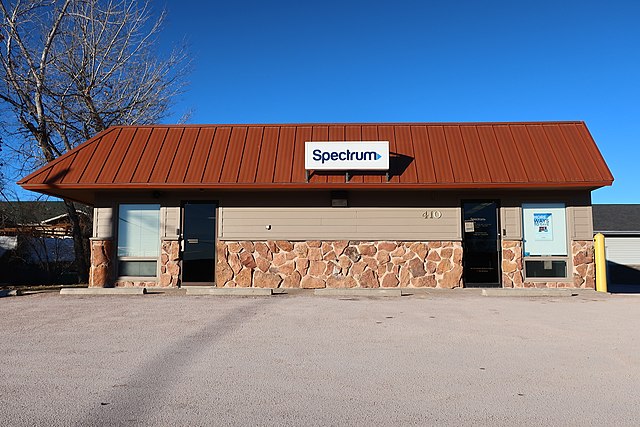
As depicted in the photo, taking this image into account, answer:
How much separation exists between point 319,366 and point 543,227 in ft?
30.8

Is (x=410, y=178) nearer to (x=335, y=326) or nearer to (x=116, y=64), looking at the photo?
(x=335, y=326)

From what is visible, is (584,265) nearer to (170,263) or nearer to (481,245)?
(481,245)

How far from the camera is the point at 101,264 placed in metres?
12.6

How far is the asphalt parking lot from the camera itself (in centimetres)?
369

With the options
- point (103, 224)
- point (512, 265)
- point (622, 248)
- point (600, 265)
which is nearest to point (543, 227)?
point (512, 265)

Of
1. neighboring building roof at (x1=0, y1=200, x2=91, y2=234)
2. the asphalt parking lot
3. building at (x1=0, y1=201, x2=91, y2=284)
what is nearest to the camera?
the asphalt parking lot

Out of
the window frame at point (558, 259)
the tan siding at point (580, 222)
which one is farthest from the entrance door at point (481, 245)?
the tan siding at point (580, 222)

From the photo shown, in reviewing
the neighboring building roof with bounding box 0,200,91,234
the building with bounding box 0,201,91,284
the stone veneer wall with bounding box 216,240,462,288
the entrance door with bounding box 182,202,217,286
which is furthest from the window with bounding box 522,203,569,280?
the neighboring building roof with bounding box 0,200,91,234

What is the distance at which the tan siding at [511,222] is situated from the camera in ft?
40.5

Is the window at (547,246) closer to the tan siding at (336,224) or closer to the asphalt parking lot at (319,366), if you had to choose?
the tan siding at (336,224)

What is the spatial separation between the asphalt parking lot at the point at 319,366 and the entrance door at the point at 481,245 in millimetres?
3748

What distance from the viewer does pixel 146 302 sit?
974 centimetres

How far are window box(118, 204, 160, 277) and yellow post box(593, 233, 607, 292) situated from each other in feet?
35.6

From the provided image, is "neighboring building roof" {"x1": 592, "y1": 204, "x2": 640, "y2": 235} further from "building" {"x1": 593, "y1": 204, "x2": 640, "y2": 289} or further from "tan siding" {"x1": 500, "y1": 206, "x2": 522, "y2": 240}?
"tan siding" {"x1": 500, "y1": 206, "x2": 522, "y2": 240}
